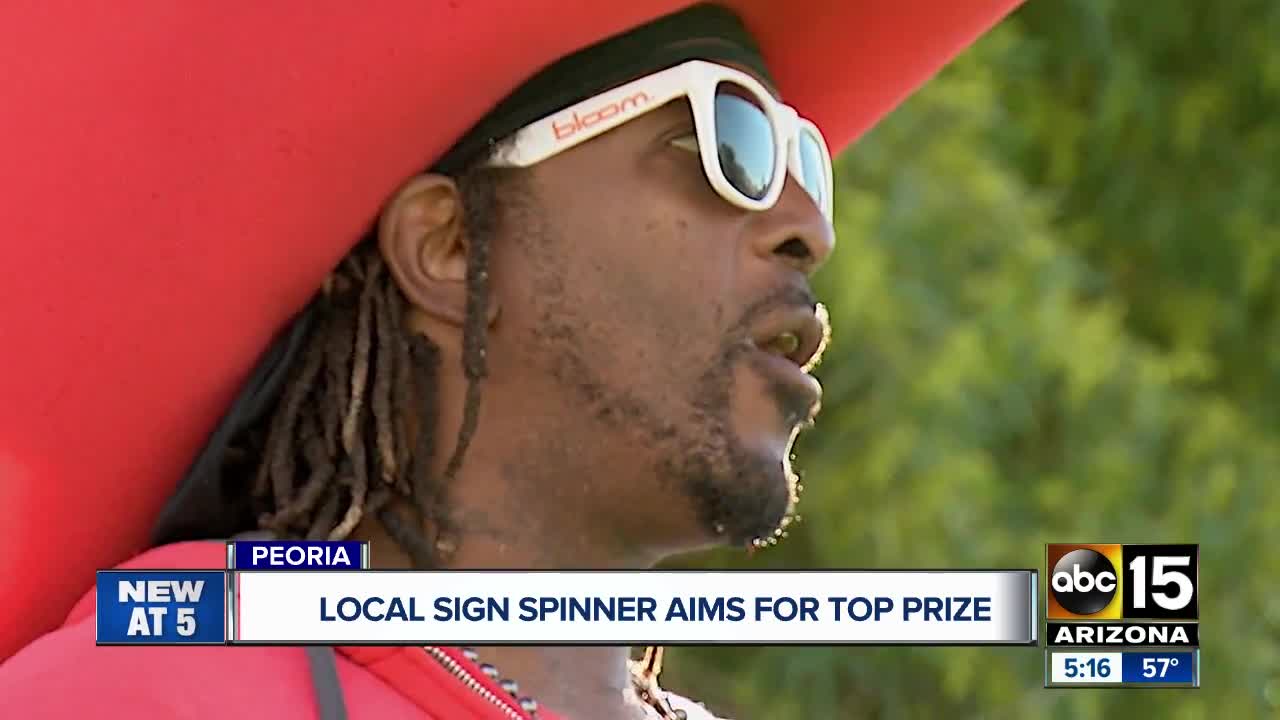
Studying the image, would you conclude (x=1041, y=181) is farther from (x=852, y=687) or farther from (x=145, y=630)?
(x=145, y=630)

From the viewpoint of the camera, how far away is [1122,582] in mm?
2867

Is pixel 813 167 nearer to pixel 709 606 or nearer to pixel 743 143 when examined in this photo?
pixel 743 143

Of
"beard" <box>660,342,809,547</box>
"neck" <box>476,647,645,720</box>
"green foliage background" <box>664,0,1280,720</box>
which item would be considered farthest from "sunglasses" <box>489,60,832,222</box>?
"green foliage background" <box>664,0,1280,720</box>

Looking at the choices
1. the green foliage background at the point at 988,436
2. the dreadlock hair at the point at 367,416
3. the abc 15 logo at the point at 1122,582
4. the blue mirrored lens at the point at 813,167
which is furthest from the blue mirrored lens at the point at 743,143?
the green foliage background at the point at 988,436

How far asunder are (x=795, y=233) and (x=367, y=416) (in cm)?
55

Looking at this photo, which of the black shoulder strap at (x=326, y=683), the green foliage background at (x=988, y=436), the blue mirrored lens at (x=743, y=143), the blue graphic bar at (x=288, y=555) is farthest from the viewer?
the green foliage background at (x=988, y=436)

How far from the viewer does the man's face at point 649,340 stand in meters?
2.81

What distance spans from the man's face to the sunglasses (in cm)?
2

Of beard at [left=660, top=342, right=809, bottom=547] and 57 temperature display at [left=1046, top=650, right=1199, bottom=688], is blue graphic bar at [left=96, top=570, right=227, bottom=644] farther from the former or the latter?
57 temperature display at [left=1046, top=650, right=1199, bottom=688]

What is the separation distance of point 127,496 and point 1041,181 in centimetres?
491

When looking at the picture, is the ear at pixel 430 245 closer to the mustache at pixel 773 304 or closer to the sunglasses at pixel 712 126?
the sunglasses at pixel 712 126

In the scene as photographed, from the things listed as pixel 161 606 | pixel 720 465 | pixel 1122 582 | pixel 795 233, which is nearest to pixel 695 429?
pixel 720 465

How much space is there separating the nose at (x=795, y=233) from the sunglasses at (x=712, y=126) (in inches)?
1.0

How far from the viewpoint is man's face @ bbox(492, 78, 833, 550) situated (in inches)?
111
